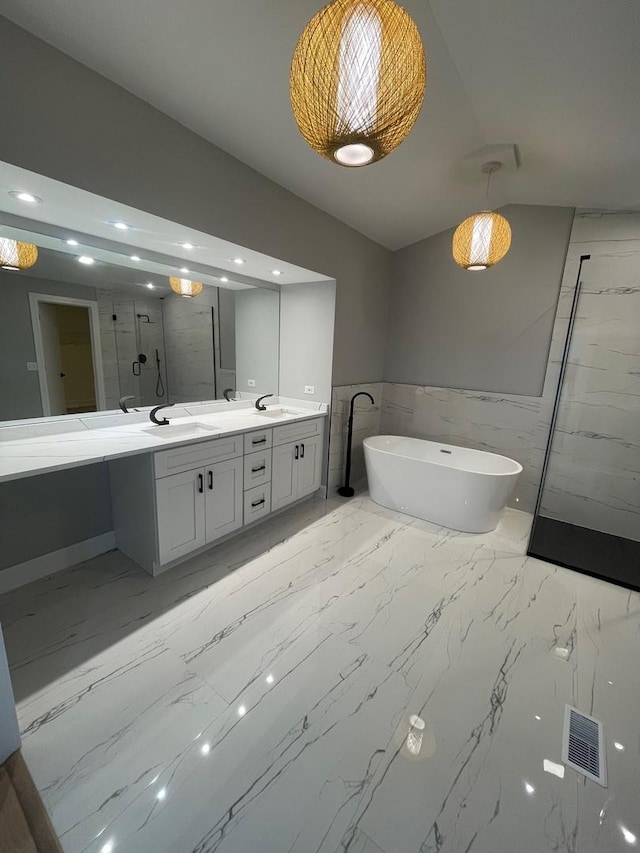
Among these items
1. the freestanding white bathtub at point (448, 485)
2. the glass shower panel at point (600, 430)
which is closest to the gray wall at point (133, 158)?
the freestanding white bathtub at point (448, 485)

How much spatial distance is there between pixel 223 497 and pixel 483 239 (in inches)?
100

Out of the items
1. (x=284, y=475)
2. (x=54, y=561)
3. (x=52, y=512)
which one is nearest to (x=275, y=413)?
(x=284, y=475)

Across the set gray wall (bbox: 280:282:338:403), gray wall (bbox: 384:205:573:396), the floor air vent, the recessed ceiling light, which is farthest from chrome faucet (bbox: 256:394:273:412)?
the floor air vent

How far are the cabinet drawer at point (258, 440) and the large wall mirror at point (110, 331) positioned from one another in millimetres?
740

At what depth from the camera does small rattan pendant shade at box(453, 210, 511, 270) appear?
2.30 m

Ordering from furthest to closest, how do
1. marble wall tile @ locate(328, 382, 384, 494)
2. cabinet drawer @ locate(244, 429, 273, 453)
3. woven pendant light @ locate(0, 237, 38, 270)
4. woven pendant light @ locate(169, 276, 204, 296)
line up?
marble wall tile @ locate(328, 382, 384, 494)
woven pendant light @ locate(169, 276, 204, 296)
cabinet drawer @ locate(244, 429, 273, 453)
woven pendant light @ locate(0, 237, 38, 270)

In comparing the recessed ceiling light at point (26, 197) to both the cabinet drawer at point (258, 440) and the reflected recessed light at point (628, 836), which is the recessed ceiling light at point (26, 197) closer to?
the cabinet drawer at point (258, 440)

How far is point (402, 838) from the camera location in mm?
1036

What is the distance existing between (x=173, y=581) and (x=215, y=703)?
897 millimetres

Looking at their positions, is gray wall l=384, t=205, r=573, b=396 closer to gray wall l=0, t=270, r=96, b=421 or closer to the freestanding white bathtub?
the freestanding white bathtub

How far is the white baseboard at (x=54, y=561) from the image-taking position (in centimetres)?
197

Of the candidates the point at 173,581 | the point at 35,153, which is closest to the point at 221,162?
the point at 35,153

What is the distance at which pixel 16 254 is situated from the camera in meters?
1.87

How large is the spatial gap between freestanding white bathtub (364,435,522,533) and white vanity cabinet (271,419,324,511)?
1.68 feet
